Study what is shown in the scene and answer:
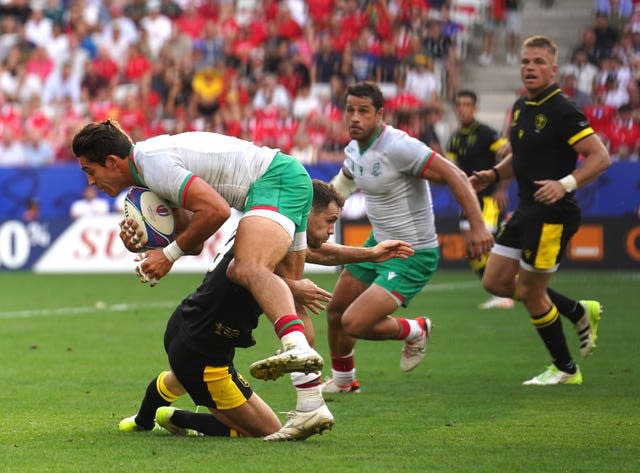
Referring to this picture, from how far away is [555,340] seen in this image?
9477 mm

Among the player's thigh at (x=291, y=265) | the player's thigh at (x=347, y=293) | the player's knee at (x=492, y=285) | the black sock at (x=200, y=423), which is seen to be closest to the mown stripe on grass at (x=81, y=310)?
the player's thigh at (x=347, y=293)

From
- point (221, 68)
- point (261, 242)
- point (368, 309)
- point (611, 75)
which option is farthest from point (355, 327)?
point (221, 68)

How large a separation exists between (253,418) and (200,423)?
0.36 metres

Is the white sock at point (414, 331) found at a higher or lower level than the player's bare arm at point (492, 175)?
lower

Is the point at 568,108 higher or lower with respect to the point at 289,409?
higher

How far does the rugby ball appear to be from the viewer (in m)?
6.64

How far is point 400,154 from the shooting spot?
29.7ft

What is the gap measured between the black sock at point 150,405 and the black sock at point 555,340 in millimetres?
3430

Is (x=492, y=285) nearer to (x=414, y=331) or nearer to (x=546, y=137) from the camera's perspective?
(x=414, y=331)

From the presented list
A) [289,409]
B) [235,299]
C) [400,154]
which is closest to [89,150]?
Result: [235,299]

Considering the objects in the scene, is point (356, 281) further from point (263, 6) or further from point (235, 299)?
point (263, 6)

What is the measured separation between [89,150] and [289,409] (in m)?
2.45

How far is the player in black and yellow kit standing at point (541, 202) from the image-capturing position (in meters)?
9.30

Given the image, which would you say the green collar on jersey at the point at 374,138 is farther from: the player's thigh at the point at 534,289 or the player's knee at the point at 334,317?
the player's thigh at the point at 534,289
